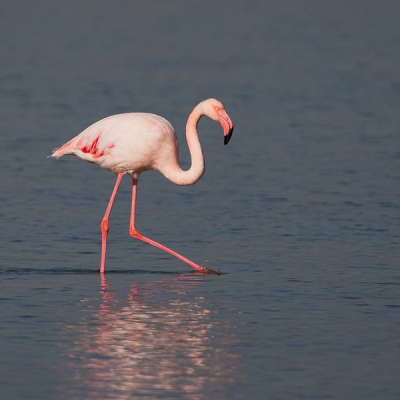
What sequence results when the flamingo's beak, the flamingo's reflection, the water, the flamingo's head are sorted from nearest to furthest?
1. the flamingo's reflection
2. the water
3. the flamingo's beak
4. the flamingo's head

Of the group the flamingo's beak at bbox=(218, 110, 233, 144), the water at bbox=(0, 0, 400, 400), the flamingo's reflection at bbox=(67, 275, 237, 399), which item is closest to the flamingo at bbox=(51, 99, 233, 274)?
the flamingo's beak at bbox=(218, 110, 233, 144)

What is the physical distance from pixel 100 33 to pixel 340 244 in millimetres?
23923

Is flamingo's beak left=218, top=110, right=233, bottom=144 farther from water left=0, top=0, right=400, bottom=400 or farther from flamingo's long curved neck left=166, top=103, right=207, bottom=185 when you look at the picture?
water left=0, top=0, right=400, bottom=400

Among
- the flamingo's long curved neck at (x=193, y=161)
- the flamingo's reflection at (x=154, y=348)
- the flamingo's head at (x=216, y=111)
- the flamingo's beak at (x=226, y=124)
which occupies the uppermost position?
the flamingo's head at (x=216, y=111)

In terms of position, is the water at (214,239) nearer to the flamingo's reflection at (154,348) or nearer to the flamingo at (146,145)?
the flamingo's reflection at (154,348)

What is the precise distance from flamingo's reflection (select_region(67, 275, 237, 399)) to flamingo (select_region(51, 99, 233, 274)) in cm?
164

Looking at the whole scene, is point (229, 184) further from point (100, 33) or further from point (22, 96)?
point (100, 33)

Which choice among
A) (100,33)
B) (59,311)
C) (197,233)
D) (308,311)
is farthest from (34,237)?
(100,33)

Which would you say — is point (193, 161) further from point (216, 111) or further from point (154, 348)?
point (154, 348)

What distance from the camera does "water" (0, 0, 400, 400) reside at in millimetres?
6387

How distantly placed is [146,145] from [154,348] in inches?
136

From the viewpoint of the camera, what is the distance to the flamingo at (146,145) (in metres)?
9.69

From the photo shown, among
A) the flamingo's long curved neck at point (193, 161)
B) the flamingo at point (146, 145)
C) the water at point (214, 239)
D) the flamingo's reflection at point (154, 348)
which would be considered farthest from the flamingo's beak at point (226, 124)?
the flamingo's reflection at point (154, 348)

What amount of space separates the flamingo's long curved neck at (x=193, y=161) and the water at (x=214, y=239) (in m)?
0.89
